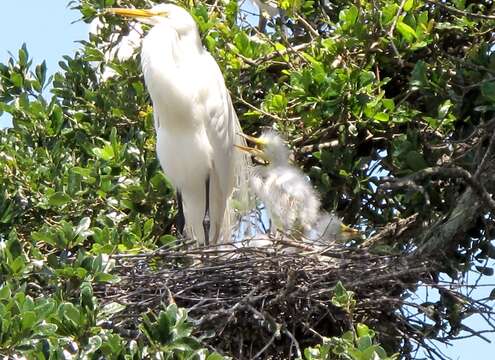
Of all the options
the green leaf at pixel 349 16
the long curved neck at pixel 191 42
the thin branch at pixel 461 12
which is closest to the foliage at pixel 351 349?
the thin branch at pixel 461 12

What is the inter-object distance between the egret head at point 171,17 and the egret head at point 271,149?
48cm

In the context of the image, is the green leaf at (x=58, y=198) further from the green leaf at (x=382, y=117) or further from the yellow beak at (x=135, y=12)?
the green leaf at (x=382, y=117)

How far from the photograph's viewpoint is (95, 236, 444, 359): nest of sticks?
4410mm

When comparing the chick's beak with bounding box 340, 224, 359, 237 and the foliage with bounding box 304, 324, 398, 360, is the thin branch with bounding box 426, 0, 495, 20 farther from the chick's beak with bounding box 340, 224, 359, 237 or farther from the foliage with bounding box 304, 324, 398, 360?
the foliage with bounding box 304, 324, 398, 360

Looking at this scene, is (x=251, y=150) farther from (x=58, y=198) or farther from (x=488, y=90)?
(x=488, y=90)

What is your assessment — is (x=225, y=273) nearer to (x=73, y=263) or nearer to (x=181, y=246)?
(x=181, y=246)

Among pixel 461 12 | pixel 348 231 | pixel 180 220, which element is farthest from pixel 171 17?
pixel 461 12

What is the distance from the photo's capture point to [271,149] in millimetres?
5379

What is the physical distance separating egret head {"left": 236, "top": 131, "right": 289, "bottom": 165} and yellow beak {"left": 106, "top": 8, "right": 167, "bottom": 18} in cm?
58

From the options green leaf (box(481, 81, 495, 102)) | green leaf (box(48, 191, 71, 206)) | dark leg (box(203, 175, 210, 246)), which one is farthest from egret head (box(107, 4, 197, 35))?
green leaf (box(481, 81, 495, 102))

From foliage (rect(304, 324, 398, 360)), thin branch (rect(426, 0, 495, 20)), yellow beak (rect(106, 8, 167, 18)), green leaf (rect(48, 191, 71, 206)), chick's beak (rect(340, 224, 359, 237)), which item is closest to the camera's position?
foliage (rect(304, 324, 398, 360))

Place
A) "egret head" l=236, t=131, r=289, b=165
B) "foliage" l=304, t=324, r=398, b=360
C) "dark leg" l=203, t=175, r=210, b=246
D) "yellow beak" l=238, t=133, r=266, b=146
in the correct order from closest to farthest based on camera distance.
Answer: "foliage" l=304, t=324, r=398, b=360 → "egret head" l=236, t=131, r=289, b=165 → "yellow beak" l=238, t=133, r=266, b=146 → "dark leg" l=203, t=175, r=210, b=246

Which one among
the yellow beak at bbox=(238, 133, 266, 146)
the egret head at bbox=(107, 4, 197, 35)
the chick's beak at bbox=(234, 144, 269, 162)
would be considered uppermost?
the egret head at bbox=(107, 4, 197, 35)

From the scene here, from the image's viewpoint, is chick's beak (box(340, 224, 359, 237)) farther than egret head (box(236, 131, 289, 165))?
No
